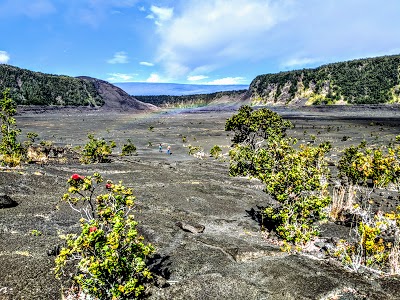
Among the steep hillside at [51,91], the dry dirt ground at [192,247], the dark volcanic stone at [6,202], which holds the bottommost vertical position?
the dry dirt ground at [192,247]

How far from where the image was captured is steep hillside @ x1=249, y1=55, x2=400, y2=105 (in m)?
147

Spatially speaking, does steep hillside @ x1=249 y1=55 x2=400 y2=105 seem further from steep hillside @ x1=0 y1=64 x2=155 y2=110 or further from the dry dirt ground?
the dry dirt ground

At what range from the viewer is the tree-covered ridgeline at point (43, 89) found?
147 meters

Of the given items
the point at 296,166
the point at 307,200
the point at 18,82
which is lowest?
the point at 307,200

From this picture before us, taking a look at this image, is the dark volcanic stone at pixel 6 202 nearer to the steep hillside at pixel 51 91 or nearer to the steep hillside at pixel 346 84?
the steep hillside at pixel 51 91

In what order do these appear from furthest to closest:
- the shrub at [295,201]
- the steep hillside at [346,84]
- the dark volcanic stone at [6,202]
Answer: the steep hillside at [346,84] < the dark volcanic stone at [6,202] < the shrub at [295,201]

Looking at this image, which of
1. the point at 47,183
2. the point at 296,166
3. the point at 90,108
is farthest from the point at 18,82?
the point at 296,166

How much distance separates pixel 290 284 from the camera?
27.0ft

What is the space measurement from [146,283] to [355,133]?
64601mm

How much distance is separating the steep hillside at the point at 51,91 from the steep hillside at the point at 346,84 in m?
89.0

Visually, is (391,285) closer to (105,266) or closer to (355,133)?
(105,266)

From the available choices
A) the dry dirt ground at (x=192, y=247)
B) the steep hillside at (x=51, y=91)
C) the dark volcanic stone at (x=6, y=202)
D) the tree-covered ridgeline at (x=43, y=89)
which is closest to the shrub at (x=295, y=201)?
the dry dirt ground at (x=192, y=247)

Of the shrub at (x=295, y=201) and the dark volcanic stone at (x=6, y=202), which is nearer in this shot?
the shrub at (x=295, y=201)

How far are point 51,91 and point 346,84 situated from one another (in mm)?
148608
